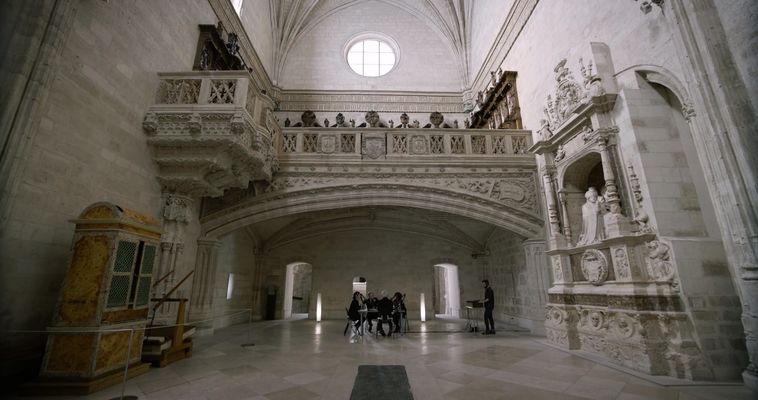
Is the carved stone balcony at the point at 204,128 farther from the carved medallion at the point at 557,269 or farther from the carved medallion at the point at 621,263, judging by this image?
the carved medallion at the point at 621,263

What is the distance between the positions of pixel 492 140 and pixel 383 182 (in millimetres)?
3188

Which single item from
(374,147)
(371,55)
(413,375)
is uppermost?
(371,55)

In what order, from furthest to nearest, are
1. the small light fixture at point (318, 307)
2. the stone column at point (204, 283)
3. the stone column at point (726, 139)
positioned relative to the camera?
1. the small light fixture at point (318, 307)
2. the stone column at point (204, 283)
3. the stone column at point (726, 139)

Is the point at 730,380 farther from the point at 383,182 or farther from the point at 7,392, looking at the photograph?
the point at 7,392

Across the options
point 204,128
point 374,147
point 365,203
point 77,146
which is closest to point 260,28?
point 374,147

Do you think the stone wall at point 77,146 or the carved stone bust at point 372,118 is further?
the carved stone bust at point 372,118

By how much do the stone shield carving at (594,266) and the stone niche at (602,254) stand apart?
16mm

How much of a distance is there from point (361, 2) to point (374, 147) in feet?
35.3

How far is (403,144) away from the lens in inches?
323

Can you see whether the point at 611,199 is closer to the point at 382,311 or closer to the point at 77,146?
the point at 382,311

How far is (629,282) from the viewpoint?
14.6 feet

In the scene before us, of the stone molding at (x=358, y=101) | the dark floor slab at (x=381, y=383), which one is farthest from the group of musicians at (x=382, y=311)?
the stone molding at (x=358, y=101)

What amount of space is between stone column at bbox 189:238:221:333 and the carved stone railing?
2858mm

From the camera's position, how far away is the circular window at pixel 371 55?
14500 millimetres
